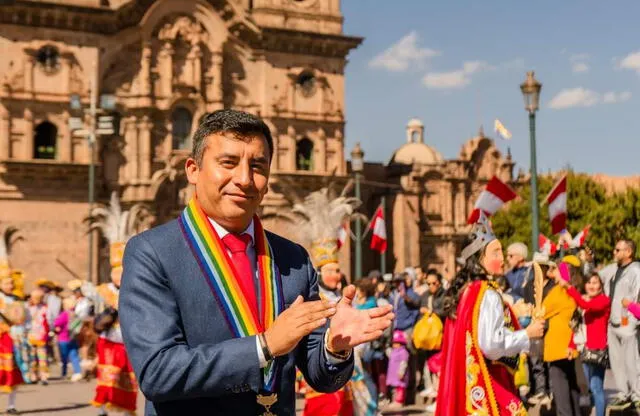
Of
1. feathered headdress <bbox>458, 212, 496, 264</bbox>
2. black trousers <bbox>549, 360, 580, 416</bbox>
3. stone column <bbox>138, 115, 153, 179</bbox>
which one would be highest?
stone column <bbox>138, 115, 153, 179</bbox>

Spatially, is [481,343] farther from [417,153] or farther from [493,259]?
[417,153]

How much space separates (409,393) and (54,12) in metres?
23.8

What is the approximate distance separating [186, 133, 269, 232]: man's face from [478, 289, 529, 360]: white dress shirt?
407 centimetres

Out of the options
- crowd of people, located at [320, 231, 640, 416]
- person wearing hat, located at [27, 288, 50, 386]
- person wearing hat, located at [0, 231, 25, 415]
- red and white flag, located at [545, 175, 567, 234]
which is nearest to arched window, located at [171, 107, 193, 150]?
person wearing hat, located at [27, 288, 50, 386]

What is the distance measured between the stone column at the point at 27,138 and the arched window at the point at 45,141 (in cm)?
52

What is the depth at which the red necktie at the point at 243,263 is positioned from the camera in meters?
3.33

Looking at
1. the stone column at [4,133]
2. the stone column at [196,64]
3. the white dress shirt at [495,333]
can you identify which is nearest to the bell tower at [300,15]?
the stone column at [196,64]

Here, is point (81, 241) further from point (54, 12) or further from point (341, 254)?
point (341, 254)

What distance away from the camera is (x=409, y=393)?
49.8ft

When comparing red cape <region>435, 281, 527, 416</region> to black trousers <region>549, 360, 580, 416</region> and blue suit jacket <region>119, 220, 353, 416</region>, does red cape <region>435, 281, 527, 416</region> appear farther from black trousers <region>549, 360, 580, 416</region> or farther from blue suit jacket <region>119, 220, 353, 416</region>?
blue suit jacket <region>119, 220, 353, 416</region>

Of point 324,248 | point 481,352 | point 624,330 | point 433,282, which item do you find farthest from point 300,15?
point 481,352

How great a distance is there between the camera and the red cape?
723cm

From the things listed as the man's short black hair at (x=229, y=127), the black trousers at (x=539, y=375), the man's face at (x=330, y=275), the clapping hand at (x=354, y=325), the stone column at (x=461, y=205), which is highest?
the stone column at (x=461, y=205)

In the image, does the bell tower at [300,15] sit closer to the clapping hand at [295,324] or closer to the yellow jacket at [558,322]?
the yellow jacket at [558,322]
